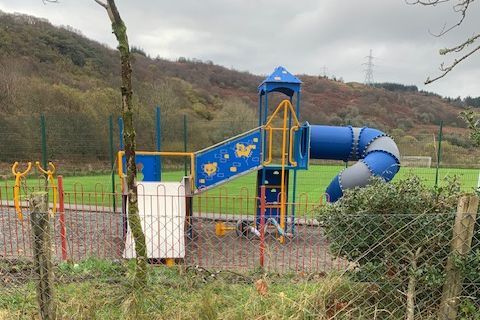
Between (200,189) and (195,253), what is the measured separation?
51.1 inches

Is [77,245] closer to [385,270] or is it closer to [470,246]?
[385,270]

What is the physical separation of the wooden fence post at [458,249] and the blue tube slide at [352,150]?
4.92m

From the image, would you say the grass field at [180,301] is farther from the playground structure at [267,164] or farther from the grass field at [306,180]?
the grass field at [306,180]

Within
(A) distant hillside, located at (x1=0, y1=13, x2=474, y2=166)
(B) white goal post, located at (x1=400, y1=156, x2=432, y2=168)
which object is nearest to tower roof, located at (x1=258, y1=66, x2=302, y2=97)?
(A) distant hillside, located at (x1=0, y1=13, x2=474, y2=166)

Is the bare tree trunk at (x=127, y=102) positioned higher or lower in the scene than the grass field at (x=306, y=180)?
higher

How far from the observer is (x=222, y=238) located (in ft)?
24.7

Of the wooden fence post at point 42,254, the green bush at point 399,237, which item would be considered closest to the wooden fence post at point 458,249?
the green bush at point 399,237

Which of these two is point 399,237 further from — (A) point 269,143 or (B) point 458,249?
(A) point 269,143

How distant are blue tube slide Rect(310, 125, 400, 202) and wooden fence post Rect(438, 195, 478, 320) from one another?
4.92 meters

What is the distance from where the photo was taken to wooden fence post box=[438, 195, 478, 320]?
2.68 m

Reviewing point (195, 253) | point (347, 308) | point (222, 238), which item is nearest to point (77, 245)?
point (195, 253)

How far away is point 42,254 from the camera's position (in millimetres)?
2789

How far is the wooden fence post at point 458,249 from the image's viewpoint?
268 centimetres

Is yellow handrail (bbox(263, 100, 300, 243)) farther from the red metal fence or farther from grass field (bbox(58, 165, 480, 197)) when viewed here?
grass field (bbox(58, 165, 480, 197))
